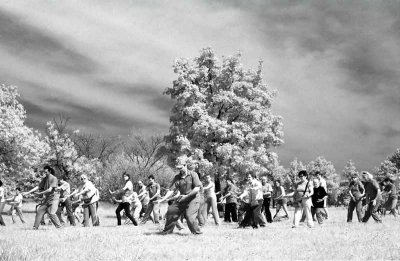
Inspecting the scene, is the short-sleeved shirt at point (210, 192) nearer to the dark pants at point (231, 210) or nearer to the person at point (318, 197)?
the dark pants at point (231, 210)

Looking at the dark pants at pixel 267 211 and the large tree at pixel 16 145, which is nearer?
the dark pants at pixel 267 211

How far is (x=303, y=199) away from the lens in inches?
596

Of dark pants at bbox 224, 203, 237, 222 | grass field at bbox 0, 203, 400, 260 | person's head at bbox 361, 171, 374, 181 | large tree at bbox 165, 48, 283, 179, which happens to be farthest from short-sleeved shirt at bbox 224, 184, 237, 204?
large tree at bbox 165, 48, 283, 179

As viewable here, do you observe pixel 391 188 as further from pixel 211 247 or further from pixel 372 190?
pixel 211 247

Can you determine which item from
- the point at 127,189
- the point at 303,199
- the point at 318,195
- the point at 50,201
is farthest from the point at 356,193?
the point at 50,201

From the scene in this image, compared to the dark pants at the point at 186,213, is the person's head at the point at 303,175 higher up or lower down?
higher up

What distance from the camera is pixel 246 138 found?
3281cm

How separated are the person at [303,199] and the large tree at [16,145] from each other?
27069mm

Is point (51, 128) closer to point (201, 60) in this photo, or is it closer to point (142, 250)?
point (201, 60)

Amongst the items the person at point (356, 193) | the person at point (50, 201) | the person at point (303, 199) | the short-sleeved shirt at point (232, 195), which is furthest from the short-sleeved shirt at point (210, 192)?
the person at point (50, 201)

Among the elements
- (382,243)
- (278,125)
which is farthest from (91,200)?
(278,125)

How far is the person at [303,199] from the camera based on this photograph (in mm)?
15047

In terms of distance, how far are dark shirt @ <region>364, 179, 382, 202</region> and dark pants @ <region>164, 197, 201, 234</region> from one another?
797 centimetres

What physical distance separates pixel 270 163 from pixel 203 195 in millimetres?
18170
